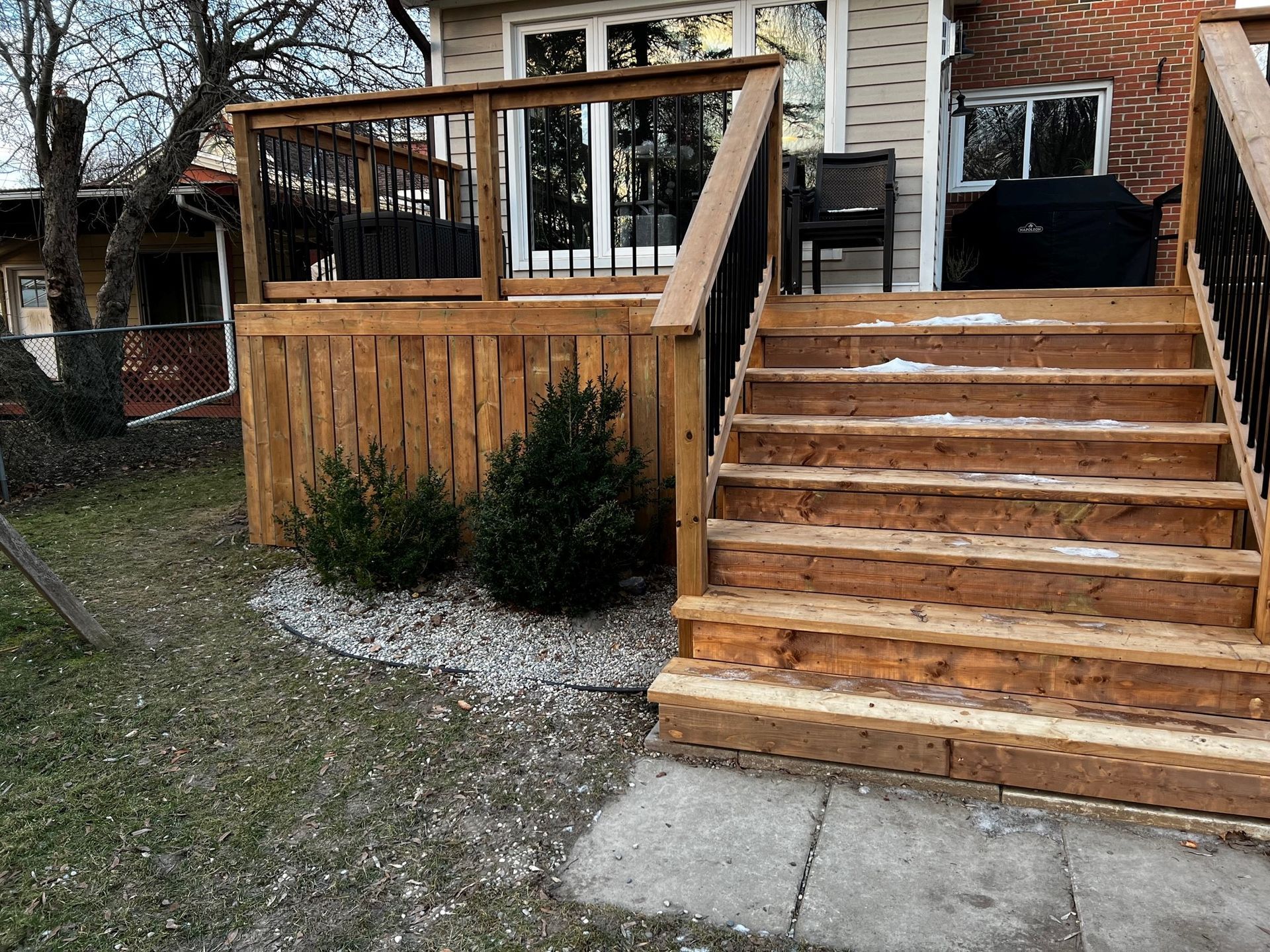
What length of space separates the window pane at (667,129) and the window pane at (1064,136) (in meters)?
2.95

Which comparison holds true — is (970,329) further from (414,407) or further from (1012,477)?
(414,407)

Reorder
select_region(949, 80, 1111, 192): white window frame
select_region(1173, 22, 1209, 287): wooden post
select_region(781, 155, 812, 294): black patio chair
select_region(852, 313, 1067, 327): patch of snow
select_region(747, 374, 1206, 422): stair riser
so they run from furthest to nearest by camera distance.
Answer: select_region(949, 80, 1111, 192): white window frame < select_region(781, 155, 812, 294): black patio chair < select_region(852, 313, 1067, 327): patch of snow < select_region(1173, 22, 1209, 287): wooden post < select_region(747, 374, 1206, 422): stair riser

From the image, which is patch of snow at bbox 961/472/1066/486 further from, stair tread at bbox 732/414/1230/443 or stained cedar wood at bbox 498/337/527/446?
stained cedar wood at bbox 498/337/527/446

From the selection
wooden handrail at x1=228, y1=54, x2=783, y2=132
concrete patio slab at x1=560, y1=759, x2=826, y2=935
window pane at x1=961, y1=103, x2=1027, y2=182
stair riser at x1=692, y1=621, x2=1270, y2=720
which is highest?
window pane at x1=961, y1=103, x2=1027, y2=182

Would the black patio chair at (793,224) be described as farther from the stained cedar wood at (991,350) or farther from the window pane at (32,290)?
the window pane at (32,290)

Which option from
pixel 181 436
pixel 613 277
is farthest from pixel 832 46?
pixel 181 436

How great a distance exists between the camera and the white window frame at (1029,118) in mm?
7469

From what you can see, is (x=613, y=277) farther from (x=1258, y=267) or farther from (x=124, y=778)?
(x=124, y=778)

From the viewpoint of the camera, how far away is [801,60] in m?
6.06

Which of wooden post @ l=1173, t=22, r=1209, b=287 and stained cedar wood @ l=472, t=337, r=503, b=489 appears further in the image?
stained cedar wood @ l=472, t=337, r=503, b=489

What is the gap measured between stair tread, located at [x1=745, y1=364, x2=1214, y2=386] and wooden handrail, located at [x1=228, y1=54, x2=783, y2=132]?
1232 millimetres

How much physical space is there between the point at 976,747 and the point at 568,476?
189 cm

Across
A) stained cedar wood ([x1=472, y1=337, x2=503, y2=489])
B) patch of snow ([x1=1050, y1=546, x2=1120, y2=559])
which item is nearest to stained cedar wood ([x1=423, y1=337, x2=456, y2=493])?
stained cedar wood ([x1=472, y1=337, x2=503, y2=489])

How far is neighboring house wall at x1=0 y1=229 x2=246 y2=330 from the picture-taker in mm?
13094
